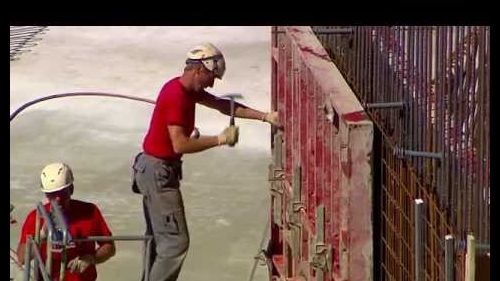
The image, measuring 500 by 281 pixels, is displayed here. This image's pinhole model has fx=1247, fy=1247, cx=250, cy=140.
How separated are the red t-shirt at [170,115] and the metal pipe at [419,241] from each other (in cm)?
130

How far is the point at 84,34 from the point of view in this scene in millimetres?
13477

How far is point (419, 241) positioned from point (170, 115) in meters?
1.41

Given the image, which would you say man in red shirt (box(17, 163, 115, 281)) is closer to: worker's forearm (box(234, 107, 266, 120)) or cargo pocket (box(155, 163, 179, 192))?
cargo pocket (box(155, 163, 179, 192))

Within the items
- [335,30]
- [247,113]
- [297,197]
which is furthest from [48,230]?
[335,30]

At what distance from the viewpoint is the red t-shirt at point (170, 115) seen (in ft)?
18.9

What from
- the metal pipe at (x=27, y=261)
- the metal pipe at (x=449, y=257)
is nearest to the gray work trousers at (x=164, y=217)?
the metal pipe at (x=27, y=261)

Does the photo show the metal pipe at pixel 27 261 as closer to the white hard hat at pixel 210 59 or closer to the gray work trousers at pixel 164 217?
the gray work trousers at pixel 164 217

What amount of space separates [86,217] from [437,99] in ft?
5.43

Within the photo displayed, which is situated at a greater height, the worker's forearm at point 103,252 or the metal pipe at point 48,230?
the metal pipe at point 48,230

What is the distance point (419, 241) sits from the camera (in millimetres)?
4961

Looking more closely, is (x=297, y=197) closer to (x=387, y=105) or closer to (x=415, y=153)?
(x=387, y=105)

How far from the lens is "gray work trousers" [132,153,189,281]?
230 inches

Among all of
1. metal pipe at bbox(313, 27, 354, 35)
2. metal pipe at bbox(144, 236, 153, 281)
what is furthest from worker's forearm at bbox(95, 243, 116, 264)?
metal pipe at bbox(313, 27, 354, 35)
